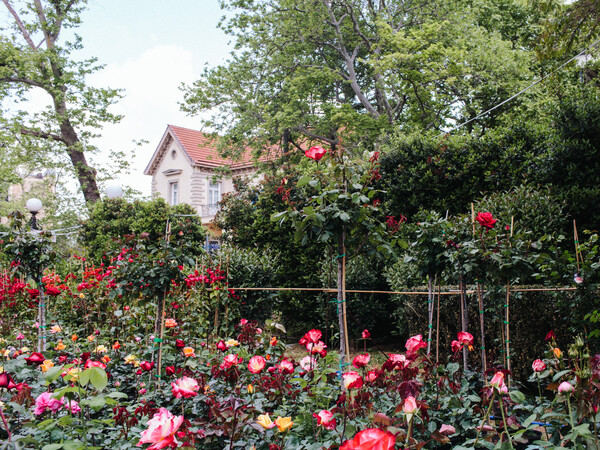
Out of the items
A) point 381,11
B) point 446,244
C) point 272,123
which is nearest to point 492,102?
point 381,11

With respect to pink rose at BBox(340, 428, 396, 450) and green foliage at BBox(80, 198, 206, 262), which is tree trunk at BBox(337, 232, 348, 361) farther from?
green foliage at BBox(80, 198, 206, 262)

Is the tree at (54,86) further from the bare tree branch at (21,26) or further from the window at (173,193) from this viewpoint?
the window at (173,193)

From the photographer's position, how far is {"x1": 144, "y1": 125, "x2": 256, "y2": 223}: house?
24.4 meters

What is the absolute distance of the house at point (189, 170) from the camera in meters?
24.4

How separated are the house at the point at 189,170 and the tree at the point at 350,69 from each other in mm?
8061

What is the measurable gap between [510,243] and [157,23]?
200 inches

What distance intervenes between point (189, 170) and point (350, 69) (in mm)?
13007

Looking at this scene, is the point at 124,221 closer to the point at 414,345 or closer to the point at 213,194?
the point at 213,194

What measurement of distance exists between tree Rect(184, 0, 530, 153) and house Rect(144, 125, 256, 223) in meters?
8.06

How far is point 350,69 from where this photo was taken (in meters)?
15.0

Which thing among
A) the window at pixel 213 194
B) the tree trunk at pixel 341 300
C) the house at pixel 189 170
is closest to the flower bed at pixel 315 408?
the tree trunk at pixel 341 300

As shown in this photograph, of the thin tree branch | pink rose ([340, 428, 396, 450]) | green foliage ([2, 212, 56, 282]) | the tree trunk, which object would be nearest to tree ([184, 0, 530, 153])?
the thin tree branch

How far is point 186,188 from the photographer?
82.2 feet

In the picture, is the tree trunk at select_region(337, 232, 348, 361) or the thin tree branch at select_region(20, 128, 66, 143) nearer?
the tree trunk at select_region(337, 232, 348, 361)
